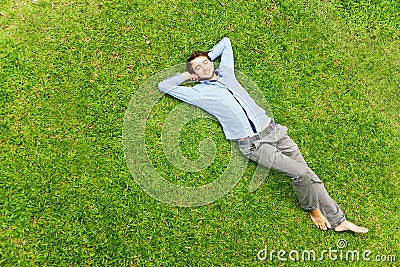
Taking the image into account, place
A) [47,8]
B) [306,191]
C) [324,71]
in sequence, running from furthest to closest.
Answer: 1. [324,71]
2. [47,8]
3. [306,191]

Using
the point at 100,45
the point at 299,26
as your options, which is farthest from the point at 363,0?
the point at 100,45

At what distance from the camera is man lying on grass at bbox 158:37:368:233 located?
4.05 m

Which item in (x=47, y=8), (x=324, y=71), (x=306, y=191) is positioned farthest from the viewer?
(x=324, y=71)

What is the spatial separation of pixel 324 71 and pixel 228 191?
1722mm

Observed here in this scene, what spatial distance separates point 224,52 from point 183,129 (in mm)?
923

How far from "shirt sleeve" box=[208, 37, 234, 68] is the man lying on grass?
0.10 m

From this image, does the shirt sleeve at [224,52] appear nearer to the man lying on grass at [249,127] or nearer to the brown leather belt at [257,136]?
the man lying on grass at [249,127]

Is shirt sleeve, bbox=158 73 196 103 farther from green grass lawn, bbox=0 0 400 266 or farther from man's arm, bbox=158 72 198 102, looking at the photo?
green grass lawn, bbox=0 0 400 266

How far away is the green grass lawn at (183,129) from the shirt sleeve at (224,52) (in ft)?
0.42

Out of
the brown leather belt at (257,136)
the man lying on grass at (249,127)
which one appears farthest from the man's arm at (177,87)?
the brown leather belt at (257,136)

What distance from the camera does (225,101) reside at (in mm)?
4125

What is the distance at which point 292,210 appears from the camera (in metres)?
4.23

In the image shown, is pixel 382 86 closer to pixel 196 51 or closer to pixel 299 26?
pixel 299 26

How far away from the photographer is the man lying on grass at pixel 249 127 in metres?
4.05
